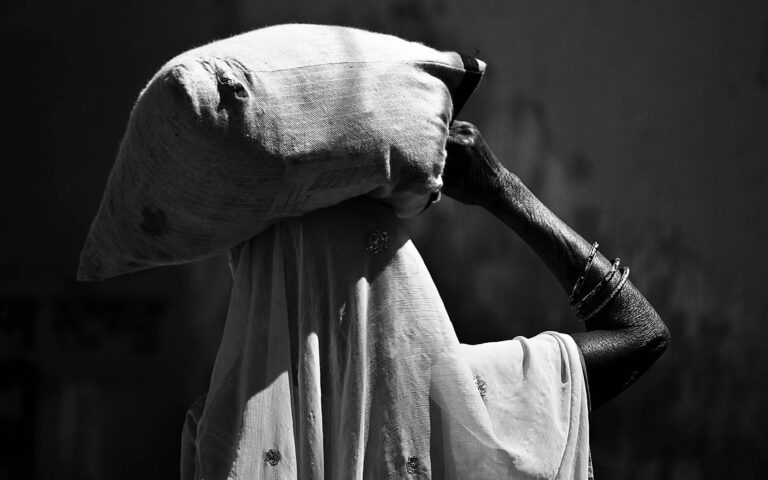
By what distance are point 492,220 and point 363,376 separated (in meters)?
3.02

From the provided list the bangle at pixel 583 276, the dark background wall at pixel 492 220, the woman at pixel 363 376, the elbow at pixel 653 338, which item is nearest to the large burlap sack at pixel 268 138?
the woman at pixel 363 376

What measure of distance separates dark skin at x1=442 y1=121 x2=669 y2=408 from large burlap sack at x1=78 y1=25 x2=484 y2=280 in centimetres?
22

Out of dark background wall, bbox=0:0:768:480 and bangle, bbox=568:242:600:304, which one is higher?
bangle, bbox=568:242:600:304

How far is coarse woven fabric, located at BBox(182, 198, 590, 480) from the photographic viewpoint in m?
1.40

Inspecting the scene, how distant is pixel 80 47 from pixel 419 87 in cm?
294

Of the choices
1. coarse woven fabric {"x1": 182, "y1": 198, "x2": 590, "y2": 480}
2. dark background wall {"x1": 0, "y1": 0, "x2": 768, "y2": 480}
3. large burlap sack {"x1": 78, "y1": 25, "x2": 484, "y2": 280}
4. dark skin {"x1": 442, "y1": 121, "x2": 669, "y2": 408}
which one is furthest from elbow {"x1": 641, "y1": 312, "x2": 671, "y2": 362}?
dark background wall {"x1": 0, "y1": 0, "x2": 768, "y2": 480}

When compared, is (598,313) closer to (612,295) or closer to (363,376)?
(612,295)

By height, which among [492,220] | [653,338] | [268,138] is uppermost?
[268,138]

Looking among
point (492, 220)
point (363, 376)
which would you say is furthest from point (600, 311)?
point (492, 220)

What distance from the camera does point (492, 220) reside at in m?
4.41

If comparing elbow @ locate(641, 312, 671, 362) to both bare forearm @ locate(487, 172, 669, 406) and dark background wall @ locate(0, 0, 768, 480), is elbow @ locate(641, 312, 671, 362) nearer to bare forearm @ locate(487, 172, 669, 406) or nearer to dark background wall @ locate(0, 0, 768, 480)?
bare forearm @ locate(487, 172, 669, 406)

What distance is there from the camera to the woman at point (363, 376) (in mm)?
1402

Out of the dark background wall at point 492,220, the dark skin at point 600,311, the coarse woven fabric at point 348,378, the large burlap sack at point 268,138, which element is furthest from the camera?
the dark background wall at point 492,220

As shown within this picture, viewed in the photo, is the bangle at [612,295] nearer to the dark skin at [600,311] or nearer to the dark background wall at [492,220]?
the dark skin at [600,311]
